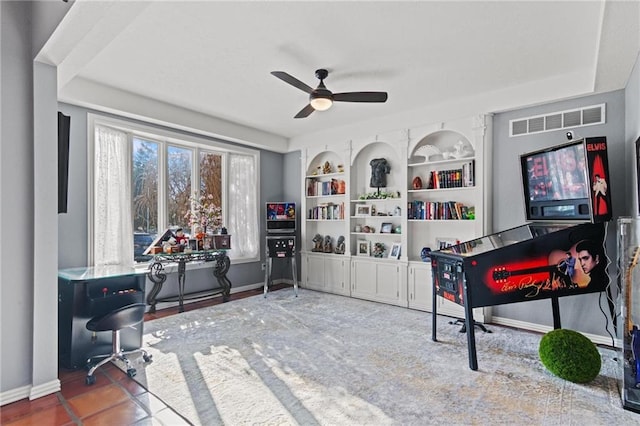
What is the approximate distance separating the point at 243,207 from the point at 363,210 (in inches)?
83.3

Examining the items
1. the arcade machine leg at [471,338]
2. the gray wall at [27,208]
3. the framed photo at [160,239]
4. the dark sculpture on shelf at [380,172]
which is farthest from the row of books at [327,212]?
the gray wall at [27,208]

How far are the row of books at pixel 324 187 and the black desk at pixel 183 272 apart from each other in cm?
199

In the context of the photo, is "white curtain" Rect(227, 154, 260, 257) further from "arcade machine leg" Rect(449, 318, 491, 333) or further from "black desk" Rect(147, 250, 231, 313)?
"arcade machine leg" Rect(449, 318, 491, 333)

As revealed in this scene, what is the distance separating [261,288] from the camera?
5934 mm

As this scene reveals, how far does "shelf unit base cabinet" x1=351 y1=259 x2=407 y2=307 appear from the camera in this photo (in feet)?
15.9

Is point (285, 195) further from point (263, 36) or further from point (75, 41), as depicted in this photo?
point (75, 41)

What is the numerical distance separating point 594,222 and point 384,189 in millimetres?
2836

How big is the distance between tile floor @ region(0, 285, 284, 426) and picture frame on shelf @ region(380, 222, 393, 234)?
3759mm

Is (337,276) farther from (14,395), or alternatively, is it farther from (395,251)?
(14,395)

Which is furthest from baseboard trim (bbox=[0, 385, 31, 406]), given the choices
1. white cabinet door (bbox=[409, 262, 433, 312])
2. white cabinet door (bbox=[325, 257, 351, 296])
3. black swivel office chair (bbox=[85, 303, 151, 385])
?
white cabinet door (bbox=[409, 262, 433, 312])

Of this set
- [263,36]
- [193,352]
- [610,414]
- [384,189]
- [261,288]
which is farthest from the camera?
[261,288]

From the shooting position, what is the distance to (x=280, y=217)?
18.9 ft

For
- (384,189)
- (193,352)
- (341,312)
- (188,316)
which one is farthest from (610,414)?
(188,316)

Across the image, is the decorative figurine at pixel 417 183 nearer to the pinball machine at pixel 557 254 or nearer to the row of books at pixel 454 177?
the row of books at pixel 454 177
